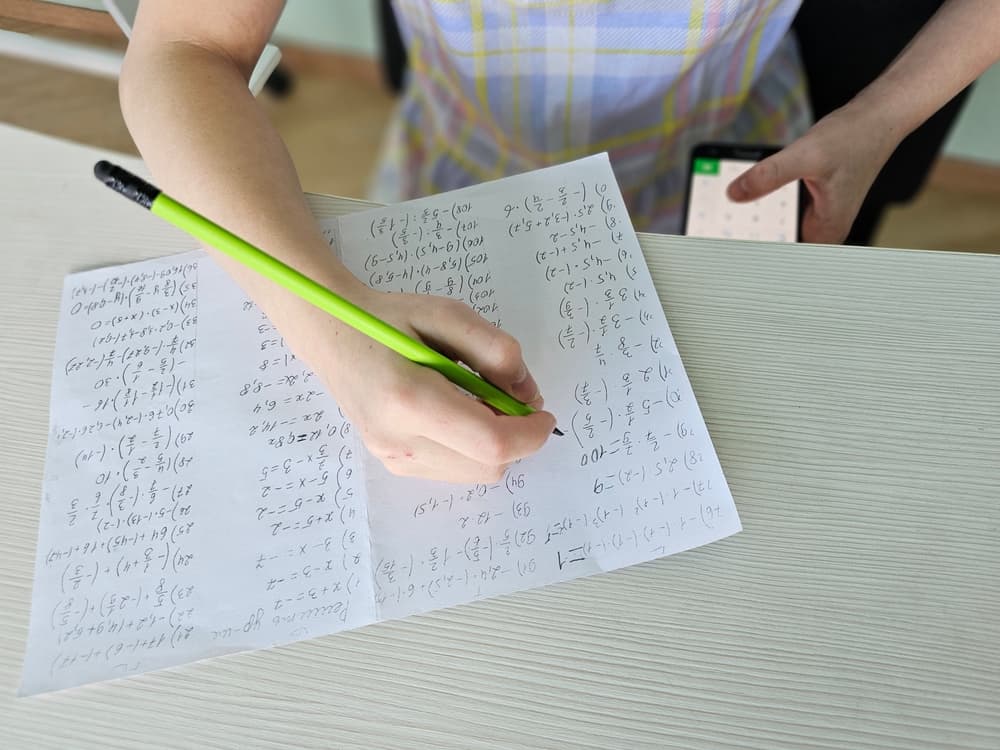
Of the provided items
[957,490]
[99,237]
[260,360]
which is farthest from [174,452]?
[957,490]

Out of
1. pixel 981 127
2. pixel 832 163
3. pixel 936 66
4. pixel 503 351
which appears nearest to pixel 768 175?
pixel 832 163

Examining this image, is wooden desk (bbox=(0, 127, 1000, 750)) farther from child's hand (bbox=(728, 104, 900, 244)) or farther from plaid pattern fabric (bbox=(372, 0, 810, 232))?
plaid pattern fabric (bbox=(372, 0, 810, 232))

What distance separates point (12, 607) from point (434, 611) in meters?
0.25

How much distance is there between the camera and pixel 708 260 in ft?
1.63

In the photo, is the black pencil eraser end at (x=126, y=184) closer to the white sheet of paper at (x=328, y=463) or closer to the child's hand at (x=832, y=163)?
the white sheet of paper at (x=328, y=463)

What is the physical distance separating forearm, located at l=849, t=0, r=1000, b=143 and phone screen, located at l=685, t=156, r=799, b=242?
0.09 meters

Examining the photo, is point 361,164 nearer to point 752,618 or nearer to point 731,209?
point 731,209

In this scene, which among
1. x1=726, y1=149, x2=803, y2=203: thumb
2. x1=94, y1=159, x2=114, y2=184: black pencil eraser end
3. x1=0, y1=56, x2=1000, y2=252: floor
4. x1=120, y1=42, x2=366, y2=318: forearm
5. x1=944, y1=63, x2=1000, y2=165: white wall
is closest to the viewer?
x1=94, y1=159, x2=114, y2=184: black pencil eraser end

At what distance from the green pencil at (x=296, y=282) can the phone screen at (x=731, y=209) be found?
0.33 m

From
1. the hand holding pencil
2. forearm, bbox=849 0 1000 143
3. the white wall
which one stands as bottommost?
the hand holding pencil

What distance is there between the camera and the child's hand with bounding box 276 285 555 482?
1.30 feet

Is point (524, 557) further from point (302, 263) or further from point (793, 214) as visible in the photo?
point (793, 214)

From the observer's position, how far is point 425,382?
0.40m

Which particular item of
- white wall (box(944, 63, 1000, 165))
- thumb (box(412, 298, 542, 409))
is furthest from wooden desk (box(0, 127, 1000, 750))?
white wall (box(944, 63, 1000, 165))
